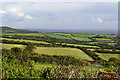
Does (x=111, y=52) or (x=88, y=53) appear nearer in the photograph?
(x=88, y=53)

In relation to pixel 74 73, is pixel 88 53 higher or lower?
lower

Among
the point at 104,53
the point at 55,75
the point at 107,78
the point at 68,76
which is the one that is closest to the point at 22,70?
the point at 55,75

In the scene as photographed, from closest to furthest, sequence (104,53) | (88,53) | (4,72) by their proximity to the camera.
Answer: (4,72) < (88,53) < (104,53)

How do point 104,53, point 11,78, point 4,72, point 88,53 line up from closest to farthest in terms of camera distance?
point 11,78, point 4,72, point 88,53, point 104,53

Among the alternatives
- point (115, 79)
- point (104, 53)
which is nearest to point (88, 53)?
point (104, 53)

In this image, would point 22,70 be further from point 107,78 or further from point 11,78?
point 107,78

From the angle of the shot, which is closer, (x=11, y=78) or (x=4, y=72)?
(x=11, y=78)

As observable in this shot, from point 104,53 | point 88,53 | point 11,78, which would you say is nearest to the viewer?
point 11,78

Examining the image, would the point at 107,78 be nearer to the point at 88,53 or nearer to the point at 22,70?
the point at 22,70

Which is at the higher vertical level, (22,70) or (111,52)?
(22,70)
